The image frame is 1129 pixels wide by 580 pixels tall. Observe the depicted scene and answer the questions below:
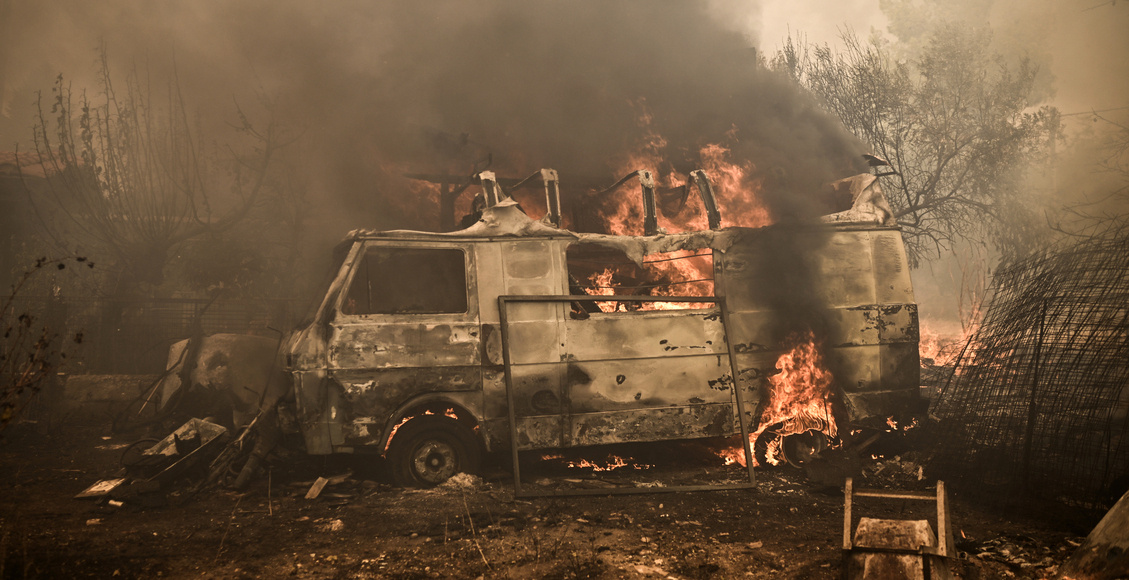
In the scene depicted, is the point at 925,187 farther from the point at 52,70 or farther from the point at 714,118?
the point at 52,70

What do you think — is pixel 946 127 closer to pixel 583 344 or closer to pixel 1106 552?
pixel 583 344

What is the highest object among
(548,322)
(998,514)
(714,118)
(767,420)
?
(714,118)

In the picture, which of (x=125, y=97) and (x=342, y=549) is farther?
(x=125, y=97)

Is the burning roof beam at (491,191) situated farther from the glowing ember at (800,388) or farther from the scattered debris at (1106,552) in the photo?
the scattered debris at (1106,552)

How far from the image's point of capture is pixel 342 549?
167 inches

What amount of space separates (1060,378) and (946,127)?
44.8ft

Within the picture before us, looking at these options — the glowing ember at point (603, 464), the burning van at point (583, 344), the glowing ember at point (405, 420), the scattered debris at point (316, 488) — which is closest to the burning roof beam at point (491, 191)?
the burning van at point (583, 344)

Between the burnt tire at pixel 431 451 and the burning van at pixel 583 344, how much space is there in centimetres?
1

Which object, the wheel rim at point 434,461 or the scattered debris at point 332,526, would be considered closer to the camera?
the scattered debris at point 332,526

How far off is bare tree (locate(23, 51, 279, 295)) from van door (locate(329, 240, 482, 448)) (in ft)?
23.1

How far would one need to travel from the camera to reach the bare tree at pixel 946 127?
15.3 m

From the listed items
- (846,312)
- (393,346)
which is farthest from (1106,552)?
(393,346)

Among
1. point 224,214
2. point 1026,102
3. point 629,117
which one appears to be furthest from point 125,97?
point 1026,102

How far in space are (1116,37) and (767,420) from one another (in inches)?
696
